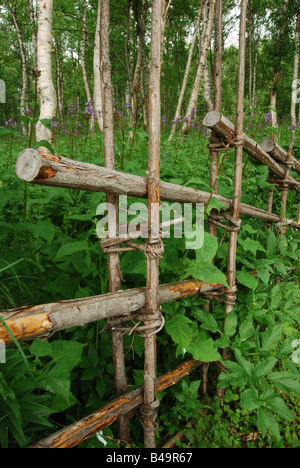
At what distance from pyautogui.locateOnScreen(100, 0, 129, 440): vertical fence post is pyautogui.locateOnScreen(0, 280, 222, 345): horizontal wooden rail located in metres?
0.11

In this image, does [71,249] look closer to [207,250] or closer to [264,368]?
[207,250]

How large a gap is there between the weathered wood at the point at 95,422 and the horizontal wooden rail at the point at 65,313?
0.48m

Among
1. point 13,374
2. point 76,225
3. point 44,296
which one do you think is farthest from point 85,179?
point 76,225

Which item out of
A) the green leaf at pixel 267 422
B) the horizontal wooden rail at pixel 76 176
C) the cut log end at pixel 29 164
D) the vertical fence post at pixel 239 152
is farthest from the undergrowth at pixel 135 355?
the cut log end at pixel 29 164

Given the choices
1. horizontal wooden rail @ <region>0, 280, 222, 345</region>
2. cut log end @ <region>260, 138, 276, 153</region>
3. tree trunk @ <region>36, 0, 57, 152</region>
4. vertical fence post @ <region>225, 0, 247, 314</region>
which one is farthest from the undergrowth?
tree trunk @ <region>36, 0, 57, 152</region>

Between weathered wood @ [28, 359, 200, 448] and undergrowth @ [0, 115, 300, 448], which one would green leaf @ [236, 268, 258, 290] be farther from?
weathered wood @ [28, 359, 200, 448]

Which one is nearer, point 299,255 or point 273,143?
point 273,143

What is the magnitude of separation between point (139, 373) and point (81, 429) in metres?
0.51

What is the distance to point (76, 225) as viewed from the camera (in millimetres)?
2520

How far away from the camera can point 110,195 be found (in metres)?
1.26

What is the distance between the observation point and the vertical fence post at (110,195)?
3.87ft

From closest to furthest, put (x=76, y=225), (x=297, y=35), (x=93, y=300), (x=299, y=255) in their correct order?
(x=93, y=300) → (x=76, y=225) → (x=299, y=255) → (x=297, y=35)

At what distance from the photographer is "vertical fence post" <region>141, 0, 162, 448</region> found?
3.86 ft

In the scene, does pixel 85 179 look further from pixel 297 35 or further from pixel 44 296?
pixel 297 35
